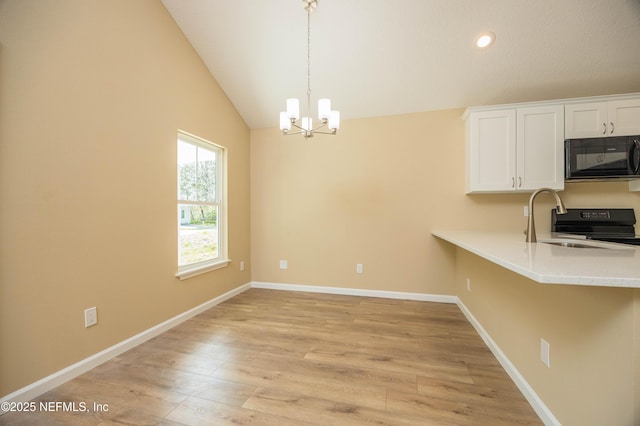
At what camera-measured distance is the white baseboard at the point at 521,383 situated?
4.53 ft

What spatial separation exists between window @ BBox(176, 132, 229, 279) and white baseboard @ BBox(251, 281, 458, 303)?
88cm

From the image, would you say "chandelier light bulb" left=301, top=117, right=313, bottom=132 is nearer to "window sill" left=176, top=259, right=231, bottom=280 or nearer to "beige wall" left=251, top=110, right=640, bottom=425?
"beige wall" left=251, top=110, right=640, bottom=425

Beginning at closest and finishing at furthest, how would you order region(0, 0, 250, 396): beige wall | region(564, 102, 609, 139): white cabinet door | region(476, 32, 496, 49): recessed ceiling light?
region(0, 0, 250, 396): beige wall
region(476, 32, 496, 49): recessed ceiling light
region(564, 102, 609, 139): white cabinet door

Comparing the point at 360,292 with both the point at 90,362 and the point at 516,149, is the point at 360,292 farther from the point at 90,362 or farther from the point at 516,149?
the point at 90,362

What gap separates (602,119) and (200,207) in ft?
14.2

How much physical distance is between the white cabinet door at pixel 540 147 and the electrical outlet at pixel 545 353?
6.05 feet

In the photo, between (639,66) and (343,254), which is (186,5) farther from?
(639,66)

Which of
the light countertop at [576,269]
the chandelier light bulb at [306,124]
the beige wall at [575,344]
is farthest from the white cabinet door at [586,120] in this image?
the chandelier light bulb at [306,124]

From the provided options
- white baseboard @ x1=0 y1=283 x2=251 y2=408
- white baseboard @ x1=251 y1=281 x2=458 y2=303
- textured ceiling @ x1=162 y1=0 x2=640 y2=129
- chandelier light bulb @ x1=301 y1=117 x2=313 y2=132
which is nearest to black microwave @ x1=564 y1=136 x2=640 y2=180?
textured ceiling @ x1=162 y1=0 x2=640 y2=129

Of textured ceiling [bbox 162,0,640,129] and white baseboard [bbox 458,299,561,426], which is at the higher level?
textured ceiling [bbox 162,0,640,129]

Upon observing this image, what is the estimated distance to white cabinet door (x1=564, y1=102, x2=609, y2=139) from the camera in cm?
256

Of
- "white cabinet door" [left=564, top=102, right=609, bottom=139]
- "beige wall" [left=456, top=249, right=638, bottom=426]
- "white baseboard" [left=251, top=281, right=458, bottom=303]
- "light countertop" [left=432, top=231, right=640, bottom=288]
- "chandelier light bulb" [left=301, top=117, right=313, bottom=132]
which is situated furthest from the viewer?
"white baseboard" [left=251, top=281, right=458, bottom=303]

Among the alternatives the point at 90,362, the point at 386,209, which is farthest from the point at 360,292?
the point at 90,362

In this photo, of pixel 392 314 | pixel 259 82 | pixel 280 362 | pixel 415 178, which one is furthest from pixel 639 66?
pixel 280 362
